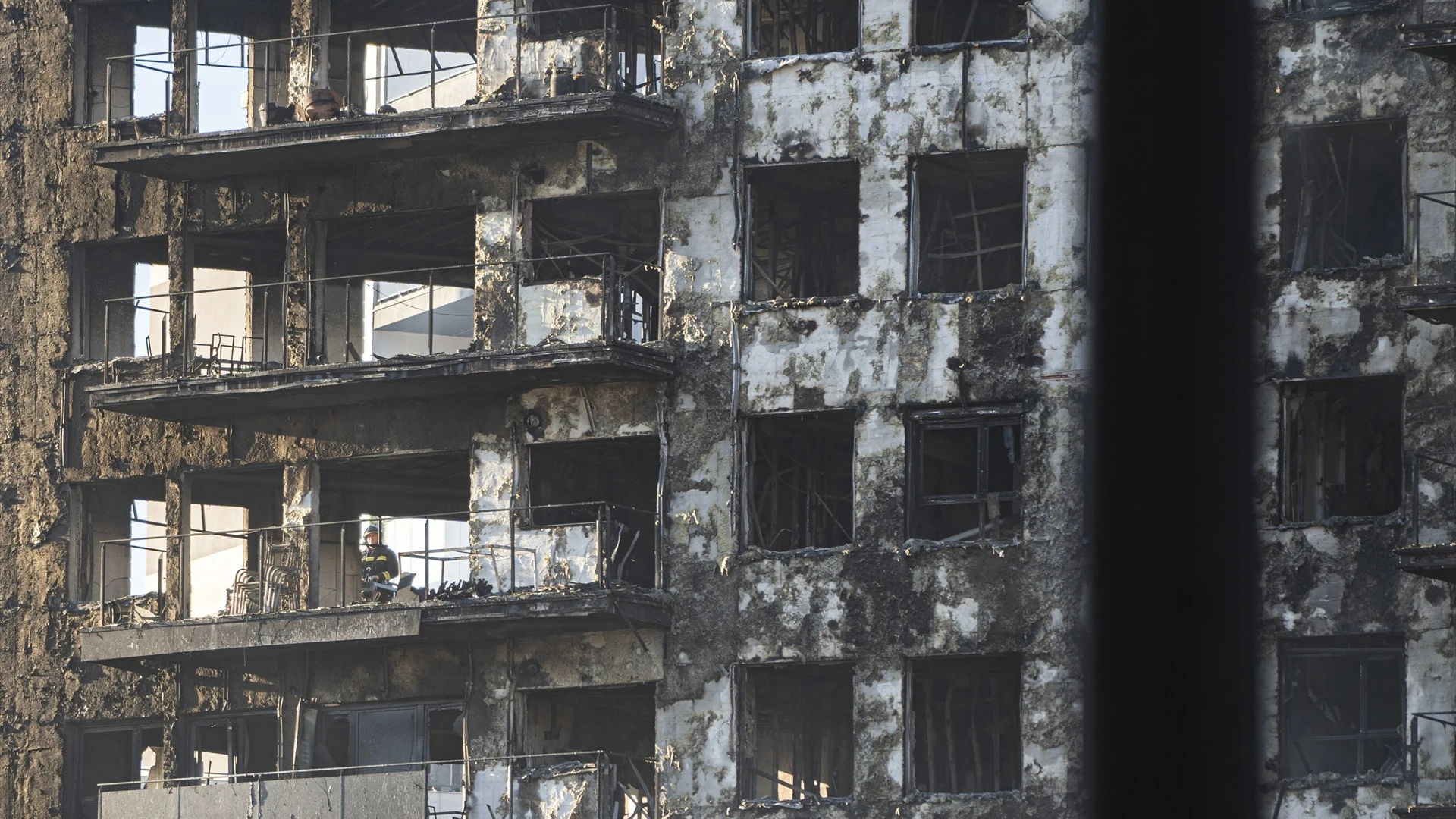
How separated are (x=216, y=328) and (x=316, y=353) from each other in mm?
19998

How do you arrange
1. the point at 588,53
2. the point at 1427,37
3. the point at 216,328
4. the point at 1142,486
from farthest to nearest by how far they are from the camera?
the point at 216,328 → the point at 588,53 → the point at 1142,486 → the point at 1427,37

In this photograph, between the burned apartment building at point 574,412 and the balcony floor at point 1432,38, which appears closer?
the balcony floor at point 1432,38

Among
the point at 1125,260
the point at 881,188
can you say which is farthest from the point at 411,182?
the point at 1125,260

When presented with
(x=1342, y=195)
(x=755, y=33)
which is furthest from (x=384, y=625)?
(x=1342, y=195)

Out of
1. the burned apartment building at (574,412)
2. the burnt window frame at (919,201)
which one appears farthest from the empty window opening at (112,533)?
the burnt window frame at (919,201)

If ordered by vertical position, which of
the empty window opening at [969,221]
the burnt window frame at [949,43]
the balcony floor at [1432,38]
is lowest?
the empty window opening at [969,221]

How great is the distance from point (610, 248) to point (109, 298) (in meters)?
6.73

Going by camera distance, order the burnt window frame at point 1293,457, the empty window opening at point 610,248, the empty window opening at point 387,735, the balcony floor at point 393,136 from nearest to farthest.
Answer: the burnt window frame at point 1293,457
the balcony floor at point 393,136
the empty window opening at point 610,248
the empty window opening at point 387,735

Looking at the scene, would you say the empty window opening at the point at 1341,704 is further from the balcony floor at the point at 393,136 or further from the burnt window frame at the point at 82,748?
the burnt window frame at the point at 82,748

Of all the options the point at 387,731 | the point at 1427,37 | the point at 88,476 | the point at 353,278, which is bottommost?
the point at 387,731

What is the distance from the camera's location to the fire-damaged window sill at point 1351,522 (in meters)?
31.6

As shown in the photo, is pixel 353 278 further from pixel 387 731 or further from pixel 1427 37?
pixel 1427 37

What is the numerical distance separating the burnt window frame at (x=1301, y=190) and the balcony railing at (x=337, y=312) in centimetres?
765

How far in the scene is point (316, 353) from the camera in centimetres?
3631
